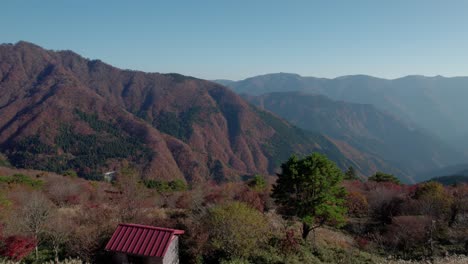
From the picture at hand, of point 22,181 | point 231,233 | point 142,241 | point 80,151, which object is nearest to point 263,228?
point 231,233

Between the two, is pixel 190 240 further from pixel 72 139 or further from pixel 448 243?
pixel 72 139

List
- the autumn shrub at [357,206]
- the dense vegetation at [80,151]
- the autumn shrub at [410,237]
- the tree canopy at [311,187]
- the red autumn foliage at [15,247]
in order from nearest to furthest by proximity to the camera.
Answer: the red autumn foliage at [15,247], the tree canopy at [311,187], the autumn shrub at [410,237], the autumn shrub at [357,206], the dense vegetation at [80,151]

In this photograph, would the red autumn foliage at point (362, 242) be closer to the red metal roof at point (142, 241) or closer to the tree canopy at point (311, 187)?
the tree canopy at point (311, 187)

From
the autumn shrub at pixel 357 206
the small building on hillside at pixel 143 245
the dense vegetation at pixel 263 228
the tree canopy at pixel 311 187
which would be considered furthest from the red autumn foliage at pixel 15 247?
the autumn shrub at pixel 357 206

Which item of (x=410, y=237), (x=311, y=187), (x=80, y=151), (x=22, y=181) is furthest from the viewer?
(x=80, y=151)

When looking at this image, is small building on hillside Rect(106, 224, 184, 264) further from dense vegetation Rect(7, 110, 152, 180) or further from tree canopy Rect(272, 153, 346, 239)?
dense vegetation Rect(7, 110, 152, 180)

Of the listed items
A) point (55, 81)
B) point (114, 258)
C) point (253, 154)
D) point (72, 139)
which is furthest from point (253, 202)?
point (55, 81)

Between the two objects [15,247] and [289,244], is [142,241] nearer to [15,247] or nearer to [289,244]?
[15,247]

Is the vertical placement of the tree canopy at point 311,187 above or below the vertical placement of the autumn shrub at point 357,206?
above
